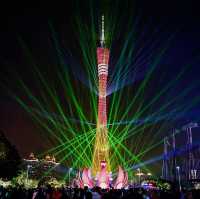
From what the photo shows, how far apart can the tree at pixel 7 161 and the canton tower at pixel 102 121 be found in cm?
1747

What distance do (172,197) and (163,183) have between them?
36.6m

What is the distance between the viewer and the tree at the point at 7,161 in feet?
128

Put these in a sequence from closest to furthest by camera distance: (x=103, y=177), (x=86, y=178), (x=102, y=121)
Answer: (x=86, y=178)
(x=102, y=121)
(x=103, y=177)

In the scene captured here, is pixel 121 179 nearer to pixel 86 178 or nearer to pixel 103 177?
pixel 103 177

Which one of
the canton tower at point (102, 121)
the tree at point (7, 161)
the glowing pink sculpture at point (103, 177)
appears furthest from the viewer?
the canton tower at point (102, 121)

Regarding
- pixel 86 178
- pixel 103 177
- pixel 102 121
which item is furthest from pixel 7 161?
pixel 103 177

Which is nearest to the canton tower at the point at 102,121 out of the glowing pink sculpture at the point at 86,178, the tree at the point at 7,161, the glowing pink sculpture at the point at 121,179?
the glowing pink sculpture at the point at 86,178

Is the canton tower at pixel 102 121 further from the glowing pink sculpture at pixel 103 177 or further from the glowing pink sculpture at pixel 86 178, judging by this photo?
the glowing pink sculpture at pixel 86 178

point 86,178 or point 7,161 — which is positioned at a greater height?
point 7,161

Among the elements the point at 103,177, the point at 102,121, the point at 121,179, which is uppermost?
the point at 102,121

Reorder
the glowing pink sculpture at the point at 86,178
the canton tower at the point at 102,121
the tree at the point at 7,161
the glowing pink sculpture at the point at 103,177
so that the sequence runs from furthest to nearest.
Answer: the canton tower at the point at 102,121, the glowing pink sculpture at the point at 103,177, the glowing pink sculpture at the point at 86,178, the tree at the point at 7,161

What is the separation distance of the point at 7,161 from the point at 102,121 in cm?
2073

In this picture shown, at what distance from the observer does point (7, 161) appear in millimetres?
39562

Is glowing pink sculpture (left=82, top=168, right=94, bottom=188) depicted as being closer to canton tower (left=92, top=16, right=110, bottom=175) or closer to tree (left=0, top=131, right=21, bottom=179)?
canton tower (left=92, top=16, right=110, bottom=175)
